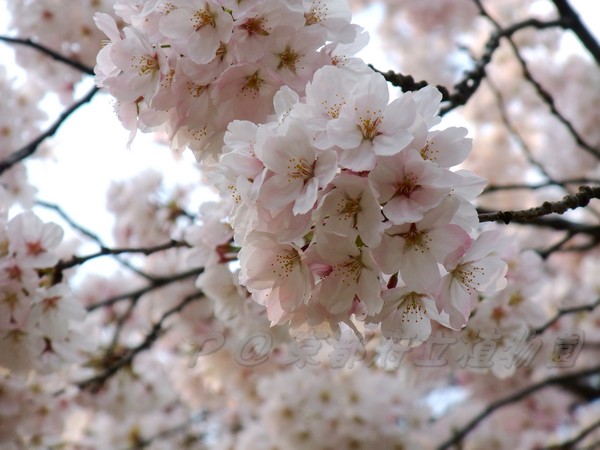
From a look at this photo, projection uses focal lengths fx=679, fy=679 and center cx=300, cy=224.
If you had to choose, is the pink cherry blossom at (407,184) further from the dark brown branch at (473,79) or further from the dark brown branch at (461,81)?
the dark brown branch at (473,79)

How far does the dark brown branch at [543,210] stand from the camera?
1.25 meters

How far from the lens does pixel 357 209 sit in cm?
114

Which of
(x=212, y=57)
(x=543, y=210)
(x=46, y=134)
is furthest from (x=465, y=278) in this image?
(x=46, y=134)

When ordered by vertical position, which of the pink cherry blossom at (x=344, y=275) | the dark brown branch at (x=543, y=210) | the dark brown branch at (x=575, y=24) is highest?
the pink cherry blossom at (x=344, y=275)

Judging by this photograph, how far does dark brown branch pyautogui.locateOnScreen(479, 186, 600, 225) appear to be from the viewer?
1250mm

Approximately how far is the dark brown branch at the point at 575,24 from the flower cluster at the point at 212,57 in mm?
1296

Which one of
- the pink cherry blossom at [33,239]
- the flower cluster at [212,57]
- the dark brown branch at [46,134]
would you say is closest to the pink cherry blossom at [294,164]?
the flower cluster at [212,57]

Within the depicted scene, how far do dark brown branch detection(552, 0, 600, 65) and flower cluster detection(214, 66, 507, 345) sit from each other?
148 centimetres

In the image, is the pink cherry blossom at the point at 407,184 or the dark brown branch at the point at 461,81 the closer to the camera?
the pink cherry blossom at the point at 407,184

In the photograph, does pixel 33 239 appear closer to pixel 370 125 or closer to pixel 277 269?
pixel 277 269

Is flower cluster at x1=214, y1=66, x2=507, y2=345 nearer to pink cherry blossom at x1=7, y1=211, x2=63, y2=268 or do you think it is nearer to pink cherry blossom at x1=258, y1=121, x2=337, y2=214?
pink cherry blossom at x1=258, y1=121, x2=337, y2=214

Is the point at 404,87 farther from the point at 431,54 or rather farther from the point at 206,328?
the point at 431,54

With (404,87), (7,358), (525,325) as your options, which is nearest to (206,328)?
(7,358)

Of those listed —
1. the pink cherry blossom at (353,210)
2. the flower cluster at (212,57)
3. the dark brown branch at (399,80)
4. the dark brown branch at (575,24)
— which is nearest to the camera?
the pink cherry blossom at (353,210)
